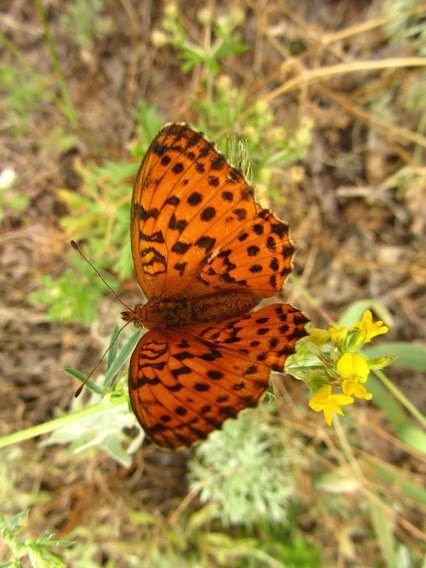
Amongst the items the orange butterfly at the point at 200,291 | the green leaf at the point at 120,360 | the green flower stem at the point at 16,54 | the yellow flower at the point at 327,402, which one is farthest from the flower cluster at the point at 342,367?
the green flower stem at the point at 16,54

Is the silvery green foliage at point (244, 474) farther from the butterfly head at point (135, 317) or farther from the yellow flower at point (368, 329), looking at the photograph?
the yellow flower at point (368, 329)

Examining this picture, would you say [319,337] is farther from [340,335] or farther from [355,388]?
[355,388]

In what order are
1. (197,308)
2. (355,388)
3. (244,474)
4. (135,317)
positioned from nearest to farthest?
(355,388), (135,317), (197,308), (244,474)

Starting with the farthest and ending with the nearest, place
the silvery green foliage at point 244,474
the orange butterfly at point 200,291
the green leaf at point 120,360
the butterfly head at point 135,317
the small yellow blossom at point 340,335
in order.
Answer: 1. the silvery green foliage at point 244,474
2. the butterfly head at point 135,317
3. the green leaf at point 120,360
4. the small yellow blossom at point 340,335
5. the orange butterfly at point 200,291

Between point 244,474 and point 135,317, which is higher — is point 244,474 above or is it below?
below

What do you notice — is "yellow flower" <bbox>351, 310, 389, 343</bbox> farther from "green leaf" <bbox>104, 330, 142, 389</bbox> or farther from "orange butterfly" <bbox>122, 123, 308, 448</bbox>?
"green leaf" <bbox>104, 330, 142, 389</bbox>

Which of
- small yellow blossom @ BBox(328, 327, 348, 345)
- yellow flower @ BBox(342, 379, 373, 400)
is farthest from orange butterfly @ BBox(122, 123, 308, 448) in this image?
yellow flower @ BBox(342, 379, 373, 400)

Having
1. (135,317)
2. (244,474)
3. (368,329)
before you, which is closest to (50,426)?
(135,317)

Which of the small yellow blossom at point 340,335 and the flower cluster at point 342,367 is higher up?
the small yellow blossom at point 340,335
